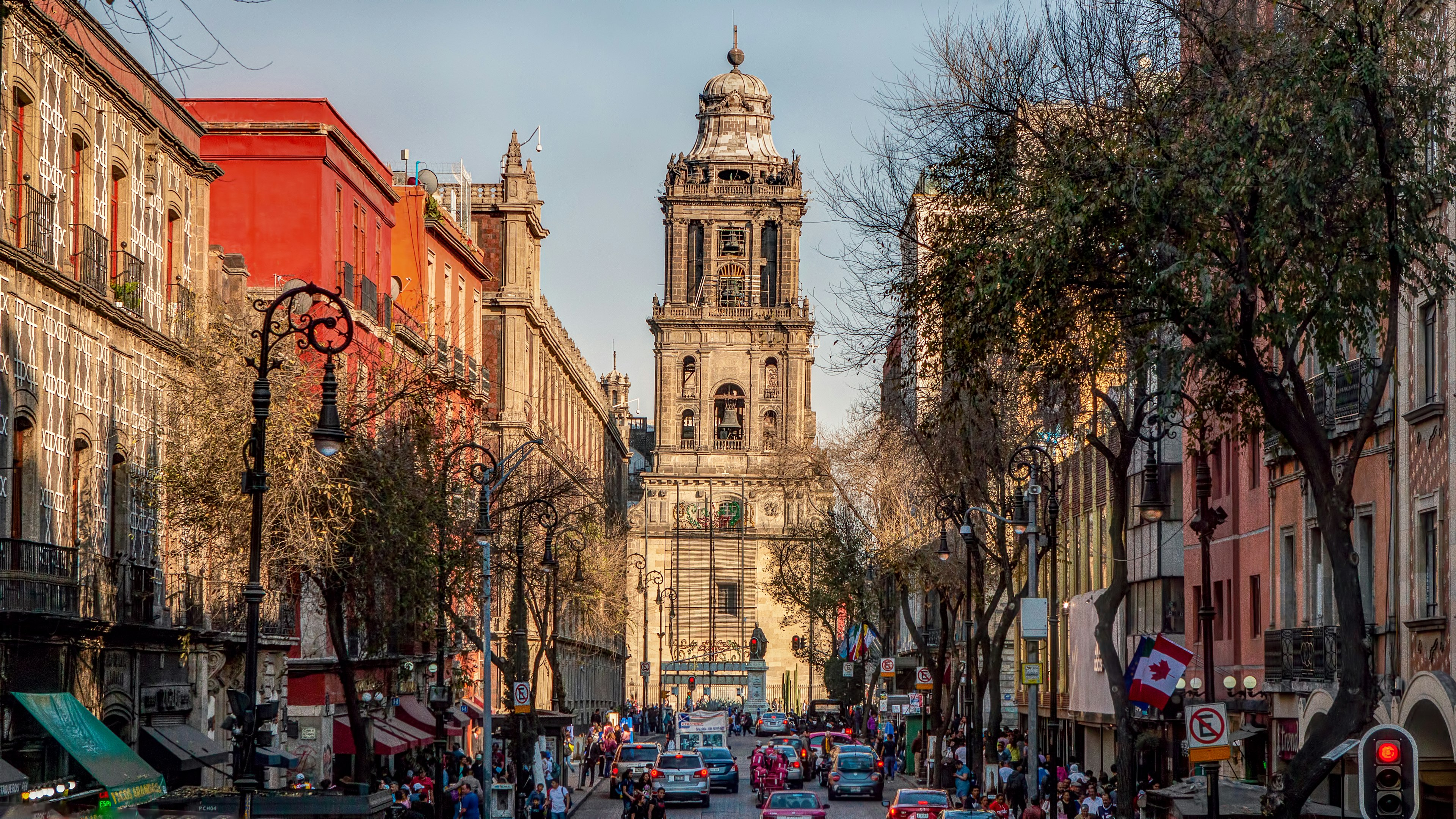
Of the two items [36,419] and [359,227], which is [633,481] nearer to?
[359,227]

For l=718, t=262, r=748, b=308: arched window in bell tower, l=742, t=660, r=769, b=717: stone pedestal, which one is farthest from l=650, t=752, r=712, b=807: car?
l=718, t=262, r=748, b=308: arched window in bell tower

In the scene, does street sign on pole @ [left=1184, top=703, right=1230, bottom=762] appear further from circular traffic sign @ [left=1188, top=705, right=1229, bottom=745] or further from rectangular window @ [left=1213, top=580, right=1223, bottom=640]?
rectangular window @ [left=1213, top=580, right=1223, bottom=640]

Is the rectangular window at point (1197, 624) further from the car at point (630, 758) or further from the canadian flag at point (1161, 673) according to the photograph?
the car at point (630, 758)

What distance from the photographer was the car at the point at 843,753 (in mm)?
54188

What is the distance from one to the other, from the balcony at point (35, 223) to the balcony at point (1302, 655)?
18878 millimetres

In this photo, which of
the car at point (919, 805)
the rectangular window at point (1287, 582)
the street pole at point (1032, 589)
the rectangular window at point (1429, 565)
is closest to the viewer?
the rectangular window at point (1429, 565)

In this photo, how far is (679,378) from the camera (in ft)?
461

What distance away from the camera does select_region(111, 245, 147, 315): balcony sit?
101 feet

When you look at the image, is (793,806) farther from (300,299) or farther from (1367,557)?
(300,299)

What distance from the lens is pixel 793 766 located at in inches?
2211

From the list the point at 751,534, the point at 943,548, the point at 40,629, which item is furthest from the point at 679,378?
the point at 40,629

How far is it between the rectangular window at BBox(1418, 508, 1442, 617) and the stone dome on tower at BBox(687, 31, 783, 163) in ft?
393

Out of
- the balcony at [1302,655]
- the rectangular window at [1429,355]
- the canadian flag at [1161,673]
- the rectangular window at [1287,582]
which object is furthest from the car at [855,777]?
the rectangular window at [1429,355]

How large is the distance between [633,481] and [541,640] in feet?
390
